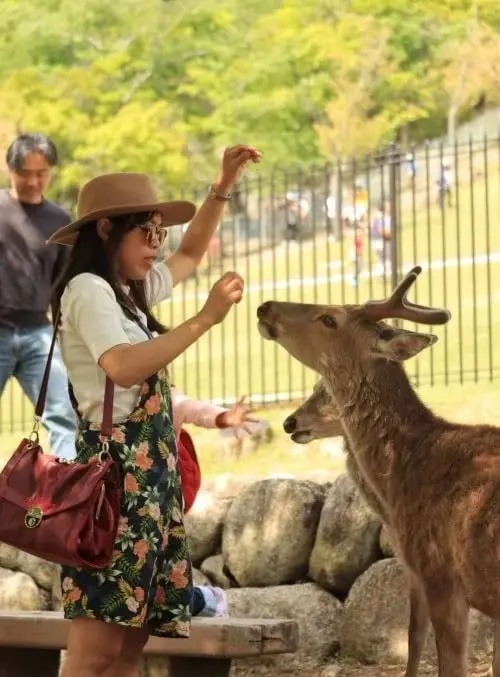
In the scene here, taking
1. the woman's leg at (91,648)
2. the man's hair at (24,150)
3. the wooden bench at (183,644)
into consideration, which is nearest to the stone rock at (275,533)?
the wooden bench at (183,644)

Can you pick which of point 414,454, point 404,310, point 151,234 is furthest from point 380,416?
point 151,234

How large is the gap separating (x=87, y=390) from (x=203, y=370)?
47.9 feet

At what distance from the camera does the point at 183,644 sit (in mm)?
6059

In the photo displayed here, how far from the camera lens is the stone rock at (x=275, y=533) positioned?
8.73 m

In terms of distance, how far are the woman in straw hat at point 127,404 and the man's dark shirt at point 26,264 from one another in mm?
3581

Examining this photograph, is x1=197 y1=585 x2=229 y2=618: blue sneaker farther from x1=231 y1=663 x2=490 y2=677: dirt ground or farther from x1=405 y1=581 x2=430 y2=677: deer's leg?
x1=231 y1=663 x2=490 y2=677: dirt ground

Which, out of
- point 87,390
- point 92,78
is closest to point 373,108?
point 92,78

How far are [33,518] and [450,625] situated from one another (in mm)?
1834

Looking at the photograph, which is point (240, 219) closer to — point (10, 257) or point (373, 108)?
point (373, 108)

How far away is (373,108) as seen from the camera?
4659 cm

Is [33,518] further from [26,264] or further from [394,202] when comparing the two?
[394,202]

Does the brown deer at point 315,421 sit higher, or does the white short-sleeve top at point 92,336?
the white short-sleeve top at point 92,336

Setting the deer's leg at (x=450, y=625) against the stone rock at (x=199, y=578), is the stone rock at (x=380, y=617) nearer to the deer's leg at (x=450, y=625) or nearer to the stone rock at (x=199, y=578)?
the stone rock at (x=199, y=578)

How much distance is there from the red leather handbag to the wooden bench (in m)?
1.39
